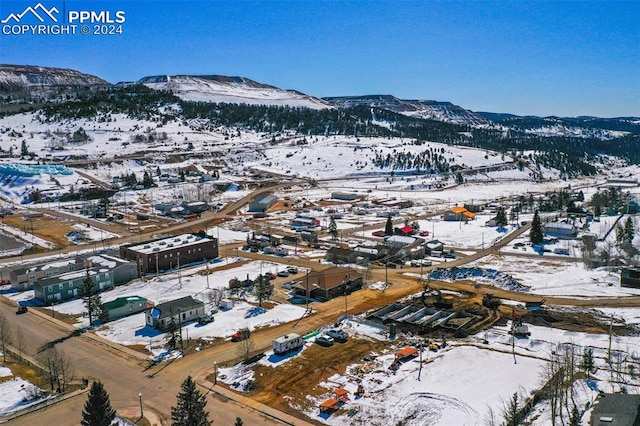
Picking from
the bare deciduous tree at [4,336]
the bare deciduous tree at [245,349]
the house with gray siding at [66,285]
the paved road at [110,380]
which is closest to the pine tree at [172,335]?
the paved road at [110,380]

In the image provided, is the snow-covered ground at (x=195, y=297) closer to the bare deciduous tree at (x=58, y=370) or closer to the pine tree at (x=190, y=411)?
the bare deciduous tree at (x=58, y=370)

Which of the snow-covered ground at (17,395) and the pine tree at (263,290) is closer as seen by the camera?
the snow-covered ground at (17,395)

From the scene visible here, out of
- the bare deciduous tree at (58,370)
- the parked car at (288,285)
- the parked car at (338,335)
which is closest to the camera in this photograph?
the bare deciduous tree at (58,370)

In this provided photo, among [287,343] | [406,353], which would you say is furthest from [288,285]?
[406,353]

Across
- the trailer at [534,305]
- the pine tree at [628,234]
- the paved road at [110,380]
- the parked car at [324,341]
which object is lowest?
the paved road at [110,380]

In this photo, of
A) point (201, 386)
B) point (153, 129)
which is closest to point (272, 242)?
point (201, 386)

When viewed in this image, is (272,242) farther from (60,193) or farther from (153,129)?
(153,129)

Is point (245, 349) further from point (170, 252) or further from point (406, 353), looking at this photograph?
point (170, 252)
